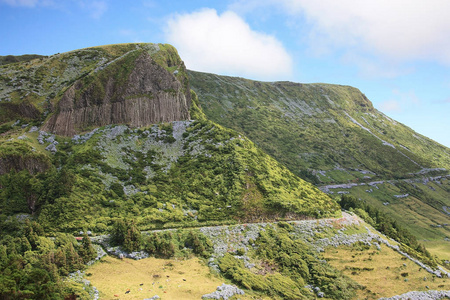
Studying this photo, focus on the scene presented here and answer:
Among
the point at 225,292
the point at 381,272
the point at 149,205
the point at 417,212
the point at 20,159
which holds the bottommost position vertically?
the point at 381,272

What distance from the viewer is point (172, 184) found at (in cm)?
6450

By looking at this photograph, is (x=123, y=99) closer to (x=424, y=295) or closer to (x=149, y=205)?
(x=149, y=205)

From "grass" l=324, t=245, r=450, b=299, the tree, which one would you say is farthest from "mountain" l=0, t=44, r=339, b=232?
"grass" l=324, t=245, r=450, b=299

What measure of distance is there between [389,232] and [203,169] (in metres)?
54.9

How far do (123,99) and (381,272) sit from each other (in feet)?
240

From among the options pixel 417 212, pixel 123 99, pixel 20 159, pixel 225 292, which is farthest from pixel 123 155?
pixel 417 212

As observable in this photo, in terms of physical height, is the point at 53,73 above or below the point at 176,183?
above

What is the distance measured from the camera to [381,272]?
55219 mm

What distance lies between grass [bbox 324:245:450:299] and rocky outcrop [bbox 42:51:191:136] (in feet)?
185

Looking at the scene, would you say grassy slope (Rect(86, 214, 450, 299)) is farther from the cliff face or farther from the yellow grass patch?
the cliff face

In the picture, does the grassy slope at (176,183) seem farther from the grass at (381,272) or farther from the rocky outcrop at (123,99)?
the grass at (381,272)

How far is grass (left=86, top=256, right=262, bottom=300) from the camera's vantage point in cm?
3519

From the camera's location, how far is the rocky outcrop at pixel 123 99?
69.7m

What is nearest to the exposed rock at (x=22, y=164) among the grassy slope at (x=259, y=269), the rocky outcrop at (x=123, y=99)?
the rocky outcrop at (x=123, y=99)
